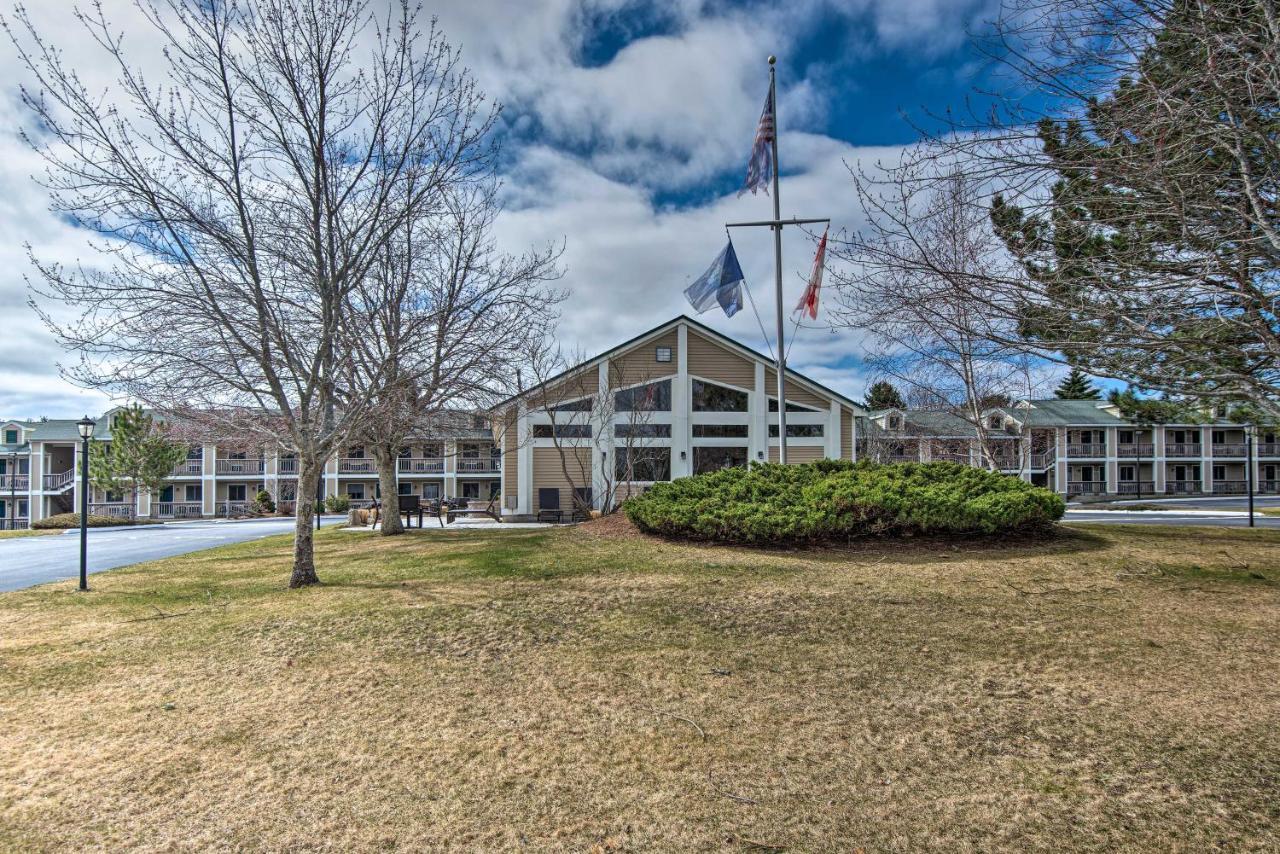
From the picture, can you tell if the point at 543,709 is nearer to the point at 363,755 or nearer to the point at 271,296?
the point at 363,755

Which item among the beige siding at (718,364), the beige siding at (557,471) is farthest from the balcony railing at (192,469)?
the beige siding at (718,364)

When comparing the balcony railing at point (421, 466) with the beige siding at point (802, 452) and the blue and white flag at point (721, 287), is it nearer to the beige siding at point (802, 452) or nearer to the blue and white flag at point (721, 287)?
the beige siding at point (802, 452)

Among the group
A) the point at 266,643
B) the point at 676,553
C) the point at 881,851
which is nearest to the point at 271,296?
the point at 266,643

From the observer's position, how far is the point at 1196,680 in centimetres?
468

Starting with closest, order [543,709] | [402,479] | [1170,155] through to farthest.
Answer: [543,709] < [1170,155] < [402,479]

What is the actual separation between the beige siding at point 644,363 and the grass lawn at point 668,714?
16308 millimetres

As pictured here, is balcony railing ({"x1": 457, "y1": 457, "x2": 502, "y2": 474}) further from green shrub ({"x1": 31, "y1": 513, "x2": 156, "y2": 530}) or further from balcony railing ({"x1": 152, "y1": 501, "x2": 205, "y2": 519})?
green shrub ({"x1": 31, "y1": 513, "x2": 156, "y2": 530})

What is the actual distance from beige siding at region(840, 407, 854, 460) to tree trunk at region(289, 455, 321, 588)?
65.3ft

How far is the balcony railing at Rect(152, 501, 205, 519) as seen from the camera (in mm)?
40719

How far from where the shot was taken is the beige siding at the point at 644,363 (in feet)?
77.9

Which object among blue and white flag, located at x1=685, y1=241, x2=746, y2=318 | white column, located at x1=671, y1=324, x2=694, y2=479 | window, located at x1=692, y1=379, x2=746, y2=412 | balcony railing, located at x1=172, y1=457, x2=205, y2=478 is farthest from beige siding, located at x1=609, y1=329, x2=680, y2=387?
balcony railing, located at x1=172, y1=457, x2=205, y2=478

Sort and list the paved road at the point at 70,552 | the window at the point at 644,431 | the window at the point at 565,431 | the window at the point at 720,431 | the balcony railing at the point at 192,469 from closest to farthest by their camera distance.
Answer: the paved road at the point at 70,552 → the window at the point at 565,431 → the window at the point at 644,431 → the window at the point at 720,431 → the balcony railing at the point at 192,469

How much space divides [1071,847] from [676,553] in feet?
21.4

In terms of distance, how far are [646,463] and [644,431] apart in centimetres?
122
